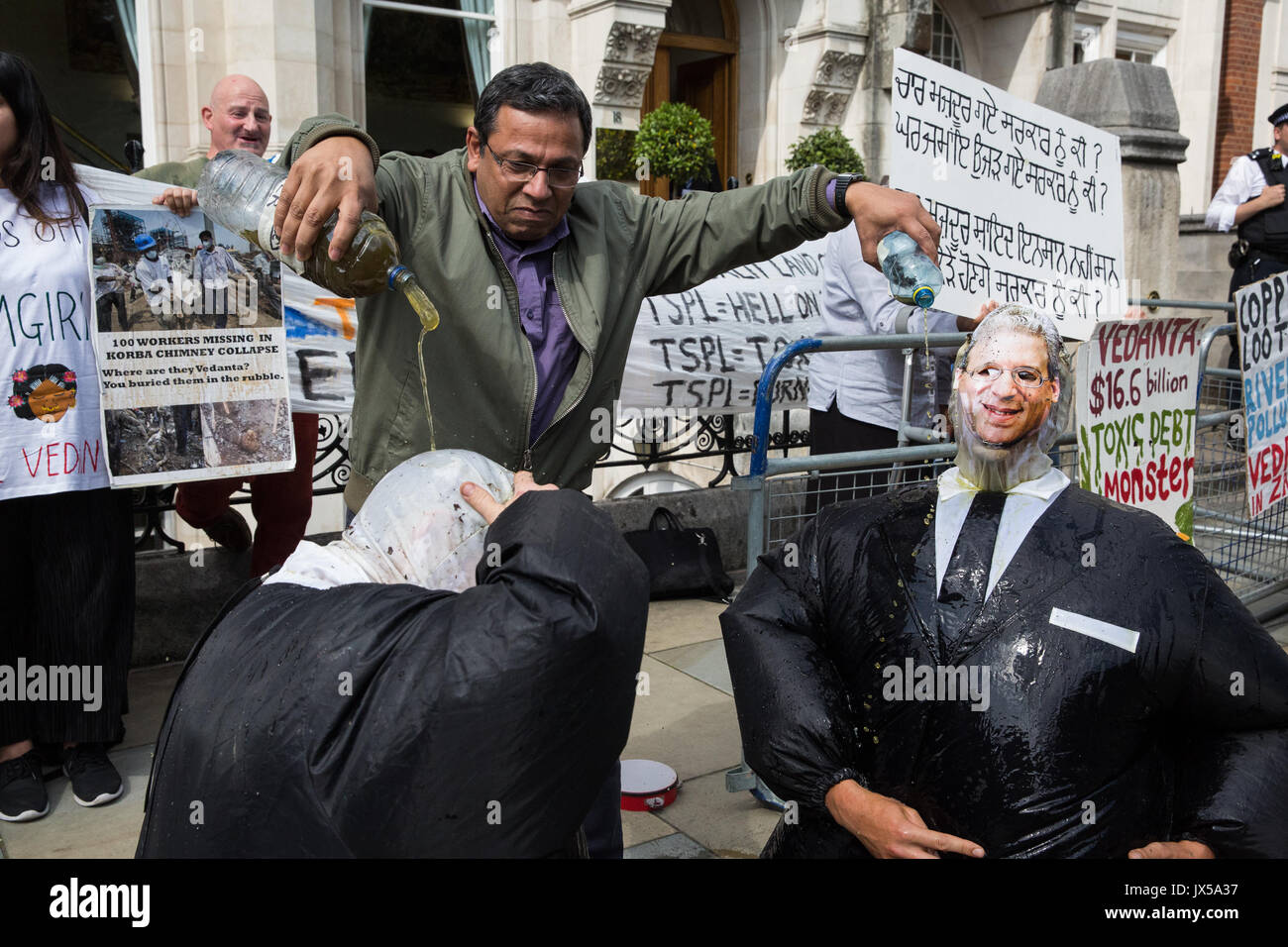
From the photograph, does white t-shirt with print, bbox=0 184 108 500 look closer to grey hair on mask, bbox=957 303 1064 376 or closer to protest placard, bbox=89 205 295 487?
protest placard, bbox=89 205 295 487

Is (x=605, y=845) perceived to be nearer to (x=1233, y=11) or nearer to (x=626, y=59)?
(x=626, y=59)

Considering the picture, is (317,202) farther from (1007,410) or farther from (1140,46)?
(1140,46)

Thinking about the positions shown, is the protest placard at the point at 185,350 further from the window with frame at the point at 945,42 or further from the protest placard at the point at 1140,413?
the window with frame at the point at 945,42

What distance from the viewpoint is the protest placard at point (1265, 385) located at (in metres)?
5.03

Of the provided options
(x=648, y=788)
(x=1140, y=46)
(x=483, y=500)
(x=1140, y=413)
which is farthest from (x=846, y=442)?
(x=1140, y=46)

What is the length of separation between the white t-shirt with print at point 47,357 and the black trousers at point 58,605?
0.13 metres

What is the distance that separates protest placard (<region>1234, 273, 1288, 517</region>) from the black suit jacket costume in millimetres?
3415

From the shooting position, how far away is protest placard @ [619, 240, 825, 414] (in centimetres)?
591

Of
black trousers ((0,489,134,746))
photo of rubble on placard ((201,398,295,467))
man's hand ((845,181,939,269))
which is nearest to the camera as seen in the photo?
man's hand ((845,181,939,269))

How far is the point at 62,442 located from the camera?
360 cm

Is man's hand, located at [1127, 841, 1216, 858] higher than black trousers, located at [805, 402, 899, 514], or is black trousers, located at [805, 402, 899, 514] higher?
black trousers, located at [805, 402, 899, 514]

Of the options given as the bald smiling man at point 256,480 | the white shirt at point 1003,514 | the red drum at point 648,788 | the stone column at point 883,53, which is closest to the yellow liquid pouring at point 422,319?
the white shirt at point 1003,514

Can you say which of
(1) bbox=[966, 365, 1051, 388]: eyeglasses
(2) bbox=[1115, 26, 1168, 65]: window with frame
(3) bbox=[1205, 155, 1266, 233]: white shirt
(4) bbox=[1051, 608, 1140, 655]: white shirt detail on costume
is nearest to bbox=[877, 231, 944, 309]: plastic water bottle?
(1) bbox=[966, 365, 1051, 388]: eyeglasses

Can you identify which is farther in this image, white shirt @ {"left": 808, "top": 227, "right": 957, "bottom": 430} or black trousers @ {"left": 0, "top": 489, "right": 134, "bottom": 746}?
white shirt @ {"left": 808, "top": 227, "right": 957, "bottom": 430}
